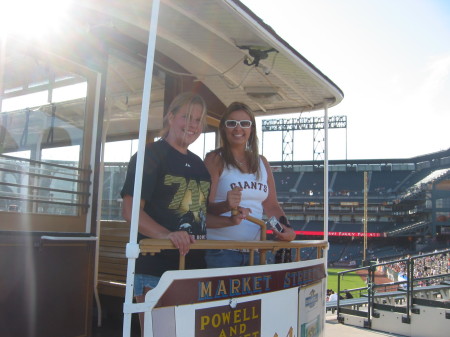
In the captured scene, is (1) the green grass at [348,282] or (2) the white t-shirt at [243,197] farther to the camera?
(1) the green grass at [348,282]

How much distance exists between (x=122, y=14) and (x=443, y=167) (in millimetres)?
51639

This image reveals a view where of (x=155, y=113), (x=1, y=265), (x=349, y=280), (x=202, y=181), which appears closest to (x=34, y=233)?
(x=1, y=265)

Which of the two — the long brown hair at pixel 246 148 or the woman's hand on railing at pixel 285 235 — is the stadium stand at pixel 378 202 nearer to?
the woman's hand on railing at pixel 285 235

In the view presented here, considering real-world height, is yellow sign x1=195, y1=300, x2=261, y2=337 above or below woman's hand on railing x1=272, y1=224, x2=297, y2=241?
below

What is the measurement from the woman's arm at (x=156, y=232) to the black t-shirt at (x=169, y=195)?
0.08 meters

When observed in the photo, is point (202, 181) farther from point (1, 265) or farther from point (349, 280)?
point (349, 280)

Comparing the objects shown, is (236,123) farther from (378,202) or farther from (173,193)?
(378,202)

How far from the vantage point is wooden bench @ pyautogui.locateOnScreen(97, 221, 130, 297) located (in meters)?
4.46

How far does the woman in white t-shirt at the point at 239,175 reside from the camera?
323 centimetres

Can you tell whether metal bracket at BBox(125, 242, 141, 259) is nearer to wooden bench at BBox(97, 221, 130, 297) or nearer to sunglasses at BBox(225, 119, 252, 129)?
sunglasses at BBox(225, 119, 252, 129)

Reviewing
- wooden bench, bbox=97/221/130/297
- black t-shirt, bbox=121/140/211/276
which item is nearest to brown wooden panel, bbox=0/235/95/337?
wooden bench, bbox=97/221/130/297

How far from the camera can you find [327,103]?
4.95 m

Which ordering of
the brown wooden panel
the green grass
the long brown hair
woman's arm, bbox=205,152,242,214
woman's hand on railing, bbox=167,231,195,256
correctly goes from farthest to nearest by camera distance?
the green grass → the long brown hair → the brown wooden panel → woman's arm, bbox=205,152,242,214 → woman's hand on railing, bbox=167,231,195,256

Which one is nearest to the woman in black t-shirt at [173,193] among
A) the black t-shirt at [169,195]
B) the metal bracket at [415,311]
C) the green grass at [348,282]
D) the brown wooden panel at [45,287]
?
the black t-shirt at [169,195]
